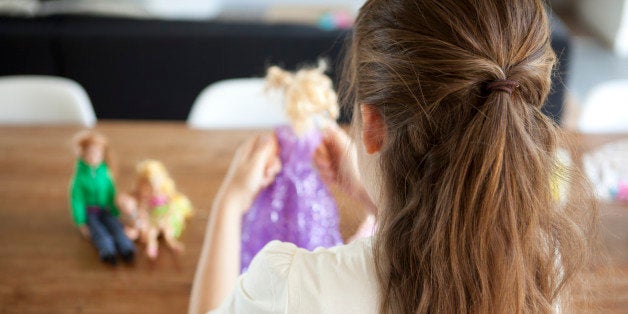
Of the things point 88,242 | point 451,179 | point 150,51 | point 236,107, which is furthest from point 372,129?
point 150,51

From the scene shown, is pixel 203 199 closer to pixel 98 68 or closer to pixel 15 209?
pixel 15 209

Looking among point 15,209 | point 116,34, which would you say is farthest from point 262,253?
point 116,34

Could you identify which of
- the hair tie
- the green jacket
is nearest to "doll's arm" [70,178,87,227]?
the green jacket

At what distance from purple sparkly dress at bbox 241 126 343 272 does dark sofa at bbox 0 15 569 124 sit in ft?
4.85

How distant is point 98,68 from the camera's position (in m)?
2.69

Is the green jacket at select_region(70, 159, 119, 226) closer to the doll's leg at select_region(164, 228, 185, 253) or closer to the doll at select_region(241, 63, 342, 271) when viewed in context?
the doll's leg at select_region(164, 228, 185, 253)

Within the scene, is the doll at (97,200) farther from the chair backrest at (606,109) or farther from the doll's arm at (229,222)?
the chair backrest at (606,109)

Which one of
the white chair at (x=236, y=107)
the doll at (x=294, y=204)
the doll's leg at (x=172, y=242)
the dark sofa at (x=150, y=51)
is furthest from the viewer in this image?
the dark sofa at (x=150, y=51)

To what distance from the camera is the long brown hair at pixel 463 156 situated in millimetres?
641

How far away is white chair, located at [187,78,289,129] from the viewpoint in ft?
5.72

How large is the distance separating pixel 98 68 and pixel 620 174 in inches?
76.5

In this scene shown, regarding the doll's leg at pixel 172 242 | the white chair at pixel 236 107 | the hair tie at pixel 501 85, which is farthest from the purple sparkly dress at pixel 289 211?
the white chair at pixel 236 107

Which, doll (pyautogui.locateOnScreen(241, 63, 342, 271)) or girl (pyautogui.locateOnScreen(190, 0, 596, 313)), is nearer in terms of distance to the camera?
girl (pyautogui.locateOnScreen(190, 0, 596, 313))

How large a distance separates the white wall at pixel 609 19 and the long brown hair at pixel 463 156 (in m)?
3.67
